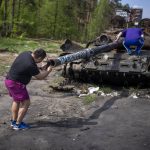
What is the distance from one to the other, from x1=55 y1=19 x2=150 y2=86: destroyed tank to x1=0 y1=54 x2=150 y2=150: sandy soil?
1.59ft

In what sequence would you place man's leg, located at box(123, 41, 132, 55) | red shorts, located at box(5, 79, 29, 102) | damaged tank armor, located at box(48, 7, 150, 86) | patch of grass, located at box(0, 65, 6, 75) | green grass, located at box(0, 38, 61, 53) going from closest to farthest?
red shorts, located at box(5, 79, 29, 102) → damaged tank armor, located at box(48, 7, 150, 86) → man's leg, located at box(123, 41, 132, 55) → patch of grass, located at box(0, 65, 6, 75) → green grass, located at box(0, 38, 61, 53)

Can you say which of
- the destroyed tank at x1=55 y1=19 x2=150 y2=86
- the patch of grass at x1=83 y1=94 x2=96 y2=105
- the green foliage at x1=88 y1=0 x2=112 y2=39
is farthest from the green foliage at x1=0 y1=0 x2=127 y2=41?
the patch of grass at x1=83 y1=94 x2=96 y2=105

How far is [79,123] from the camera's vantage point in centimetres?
891

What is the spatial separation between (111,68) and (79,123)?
3.65m

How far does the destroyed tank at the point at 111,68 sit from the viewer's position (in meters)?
12.1

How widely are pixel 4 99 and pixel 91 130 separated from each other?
3193 mm

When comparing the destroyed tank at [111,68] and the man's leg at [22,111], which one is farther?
the destroyed tank at [111,68]

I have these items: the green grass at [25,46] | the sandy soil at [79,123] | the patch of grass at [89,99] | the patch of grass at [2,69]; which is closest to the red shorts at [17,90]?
the sandy soil at [79,123]

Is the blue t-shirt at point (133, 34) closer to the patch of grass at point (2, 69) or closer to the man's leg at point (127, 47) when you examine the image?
the man's leg at point (127, 47)

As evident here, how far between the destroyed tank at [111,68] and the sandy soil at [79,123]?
0.48 m

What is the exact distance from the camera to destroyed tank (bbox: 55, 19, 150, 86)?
12102mm

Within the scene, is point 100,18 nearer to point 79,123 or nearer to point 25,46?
point 25,46

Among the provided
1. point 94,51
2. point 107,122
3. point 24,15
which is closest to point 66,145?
point 107,122

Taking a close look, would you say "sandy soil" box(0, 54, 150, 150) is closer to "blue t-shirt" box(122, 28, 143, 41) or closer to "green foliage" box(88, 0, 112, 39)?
"blue t-shirt" box(122, 28, 143, 41)
